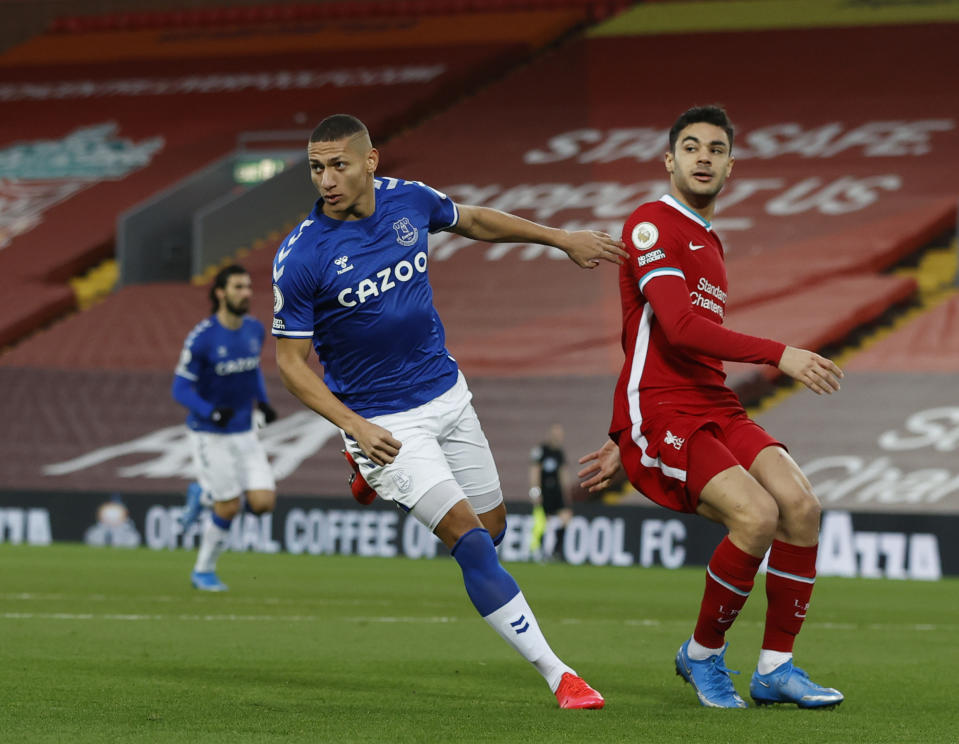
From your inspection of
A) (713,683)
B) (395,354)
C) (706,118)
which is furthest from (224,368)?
(713,683)

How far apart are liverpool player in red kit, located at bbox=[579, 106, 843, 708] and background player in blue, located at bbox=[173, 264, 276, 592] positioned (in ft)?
23.5

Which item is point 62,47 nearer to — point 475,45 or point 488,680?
point 475,45

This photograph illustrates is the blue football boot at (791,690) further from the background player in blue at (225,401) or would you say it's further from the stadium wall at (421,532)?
the stadium wall at (421,532)

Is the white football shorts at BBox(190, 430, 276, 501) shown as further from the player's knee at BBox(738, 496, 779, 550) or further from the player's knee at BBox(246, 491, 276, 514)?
the player's knee at BBox(738, 496, 779, 550)

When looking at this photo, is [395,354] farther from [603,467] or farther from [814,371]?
[814,371]

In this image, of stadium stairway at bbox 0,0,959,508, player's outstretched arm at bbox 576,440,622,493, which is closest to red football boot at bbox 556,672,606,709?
player's outstretched arm at bbox 576,440,622,493

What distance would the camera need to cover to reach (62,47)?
110ft

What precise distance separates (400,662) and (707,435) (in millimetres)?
2460

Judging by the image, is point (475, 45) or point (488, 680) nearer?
point (488, 680)

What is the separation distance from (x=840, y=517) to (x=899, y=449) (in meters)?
3.26

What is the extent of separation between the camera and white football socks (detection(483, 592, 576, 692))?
6234 millimetres

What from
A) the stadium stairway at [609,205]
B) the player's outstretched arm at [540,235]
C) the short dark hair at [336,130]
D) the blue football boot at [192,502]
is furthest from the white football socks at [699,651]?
the stadium stairway at [609,205]

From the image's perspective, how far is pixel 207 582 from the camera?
43.0 feet

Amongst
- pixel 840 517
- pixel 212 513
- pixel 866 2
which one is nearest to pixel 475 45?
pixel 866 2
